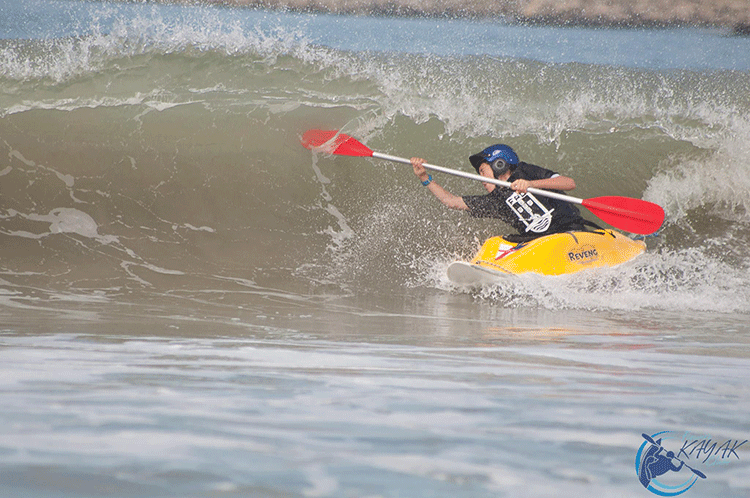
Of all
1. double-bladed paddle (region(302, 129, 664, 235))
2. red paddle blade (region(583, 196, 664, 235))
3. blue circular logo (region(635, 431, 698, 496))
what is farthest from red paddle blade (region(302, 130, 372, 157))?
blue circular logo (region(635, 431, 698, 496))

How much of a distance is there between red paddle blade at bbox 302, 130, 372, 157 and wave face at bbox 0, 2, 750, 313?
547 millimetres

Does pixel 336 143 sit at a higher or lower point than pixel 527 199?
higher

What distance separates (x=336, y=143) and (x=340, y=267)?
2.60ft


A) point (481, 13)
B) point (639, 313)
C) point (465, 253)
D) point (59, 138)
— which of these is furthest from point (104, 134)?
point (481, 13)

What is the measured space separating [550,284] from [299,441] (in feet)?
8.08

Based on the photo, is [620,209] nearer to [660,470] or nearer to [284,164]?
[284,164]

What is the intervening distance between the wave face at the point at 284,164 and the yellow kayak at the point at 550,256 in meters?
0.08

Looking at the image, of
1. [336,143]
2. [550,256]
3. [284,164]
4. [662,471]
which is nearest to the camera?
[662,471]

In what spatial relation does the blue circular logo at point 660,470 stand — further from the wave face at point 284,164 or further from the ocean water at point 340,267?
the wave face at point 284,164

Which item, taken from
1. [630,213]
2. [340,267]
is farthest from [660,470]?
[340,267]

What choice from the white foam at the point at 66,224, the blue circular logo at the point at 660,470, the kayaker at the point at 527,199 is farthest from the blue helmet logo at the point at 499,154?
the blue circular logo at the point at 660,470

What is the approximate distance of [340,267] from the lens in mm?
4133

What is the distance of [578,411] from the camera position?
4.51 feet

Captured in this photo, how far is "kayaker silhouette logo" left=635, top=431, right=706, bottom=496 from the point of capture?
106 cm
